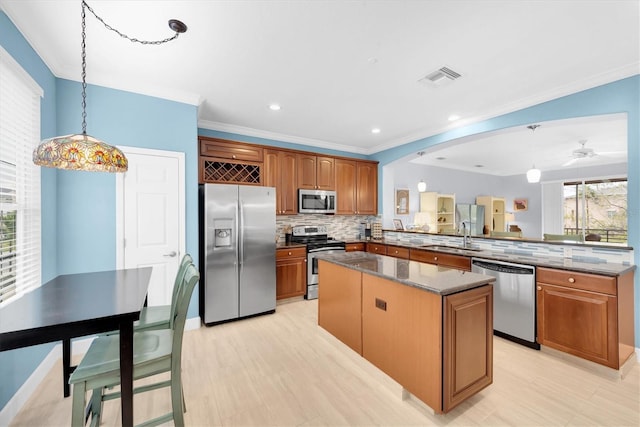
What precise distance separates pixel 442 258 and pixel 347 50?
2684mm

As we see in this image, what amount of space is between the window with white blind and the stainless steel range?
295 centimetres

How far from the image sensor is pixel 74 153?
56.4 inches

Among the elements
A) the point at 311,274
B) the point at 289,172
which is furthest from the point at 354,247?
the point at 289,172

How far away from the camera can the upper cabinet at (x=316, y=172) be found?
444cm

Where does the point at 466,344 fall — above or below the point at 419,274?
below

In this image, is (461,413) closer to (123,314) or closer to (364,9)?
(123,314)

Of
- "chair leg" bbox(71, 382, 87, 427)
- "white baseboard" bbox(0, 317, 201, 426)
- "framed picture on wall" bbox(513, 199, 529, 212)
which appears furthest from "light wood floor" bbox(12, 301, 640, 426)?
"framed picture on wall" bbox(513, 199, 529, 212)

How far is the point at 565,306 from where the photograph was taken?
2.39m

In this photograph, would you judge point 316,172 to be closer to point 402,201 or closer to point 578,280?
point 402,201

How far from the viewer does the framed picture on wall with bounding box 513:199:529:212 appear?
25.7 feet

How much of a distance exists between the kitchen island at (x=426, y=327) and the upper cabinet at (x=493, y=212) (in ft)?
21.3

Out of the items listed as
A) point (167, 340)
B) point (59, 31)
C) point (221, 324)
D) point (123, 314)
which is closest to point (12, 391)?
point (167, 340)

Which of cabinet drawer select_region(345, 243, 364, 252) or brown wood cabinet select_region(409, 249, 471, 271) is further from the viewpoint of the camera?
cabinet drawer select_region(345, 243, 364, 252)

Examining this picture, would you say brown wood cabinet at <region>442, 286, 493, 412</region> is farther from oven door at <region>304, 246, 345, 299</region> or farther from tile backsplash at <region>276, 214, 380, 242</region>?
tile backsplash at <region>276, 214, 380, 242</region>
